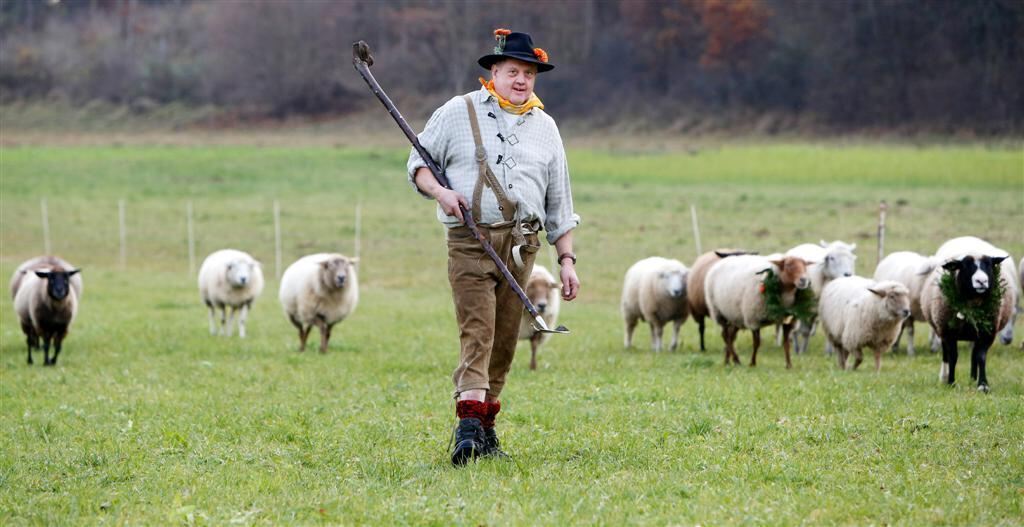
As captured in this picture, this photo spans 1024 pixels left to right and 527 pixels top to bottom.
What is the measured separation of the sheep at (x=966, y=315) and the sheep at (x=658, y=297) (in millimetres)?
4765

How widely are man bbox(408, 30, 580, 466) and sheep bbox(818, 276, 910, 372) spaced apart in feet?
22.3

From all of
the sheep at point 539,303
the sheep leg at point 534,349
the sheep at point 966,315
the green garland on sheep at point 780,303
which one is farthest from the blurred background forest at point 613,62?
the sheep at point 966,315

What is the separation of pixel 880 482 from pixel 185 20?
318ft

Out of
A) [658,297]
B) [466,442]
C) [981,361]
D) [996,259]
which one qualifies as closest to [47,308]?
[658,297]

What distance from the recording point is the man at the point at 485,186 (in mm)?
7211

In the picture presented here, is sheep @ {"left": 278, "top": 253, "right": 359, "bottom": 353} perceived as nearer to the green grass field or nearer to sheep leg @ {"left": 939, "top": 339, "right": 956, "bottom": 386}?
the green grass field

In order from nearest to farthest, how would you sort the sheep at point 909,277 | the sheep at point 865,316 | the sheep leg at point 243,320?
the sheep at point 865,316
the sheep at point 909,277
the sheep leg at point 243,320

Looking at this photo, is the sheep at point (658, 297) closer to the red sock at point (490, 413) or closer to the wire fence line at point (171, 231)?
the red sock at point (490, 413)

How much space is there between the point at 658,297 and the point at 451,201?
9676 millimetres

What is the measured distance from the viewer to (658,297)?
16.4 m

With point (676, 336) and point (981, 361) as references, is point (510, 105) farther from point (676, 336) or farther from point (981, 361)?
point (676, 336)

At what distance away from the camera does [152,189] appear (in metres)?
46.9

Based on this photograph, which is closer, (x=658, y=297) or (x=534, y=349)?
(x=534, y=349)

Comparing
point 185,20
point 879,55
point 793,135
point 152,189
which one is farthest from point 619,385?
point 185,20
